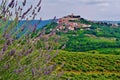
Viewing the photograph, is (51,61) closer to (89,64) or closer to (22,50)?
(89,64)

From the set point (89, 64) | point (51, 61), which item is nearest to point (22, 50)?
point (51, 61)

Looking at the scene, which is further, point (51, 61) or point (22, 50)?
point (51, 61)

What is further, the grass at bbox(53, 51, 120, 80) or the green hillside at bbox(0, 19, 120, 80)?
the grass at bbox(53, 51, 120, 80)

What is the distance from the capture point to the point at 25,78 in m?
4.34

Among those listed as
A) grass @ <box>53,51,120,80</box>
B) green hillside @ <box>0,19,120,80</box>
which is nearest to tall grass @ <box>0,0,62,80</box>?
green hillside @ <box>0,19,120,80</box>

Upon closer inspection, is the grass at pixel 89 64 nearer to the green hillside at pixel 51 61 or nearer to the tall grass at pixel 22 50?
the green hillside at pixel 51 61

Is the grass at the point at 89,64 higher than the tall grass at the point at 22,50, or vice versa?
the tall grass at the point at 22,50

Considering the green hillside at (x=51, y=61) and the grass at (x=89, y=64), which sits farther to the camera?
the grass at (x=89, y=64)

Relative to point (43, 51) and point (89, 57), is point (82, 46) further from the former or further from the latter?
point (43, 51)

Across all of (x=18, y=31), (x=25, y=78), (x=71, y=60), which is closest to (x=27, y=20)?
(x=18, y=31)

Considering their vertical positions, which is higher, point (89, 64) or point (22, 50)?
point (22, 50)

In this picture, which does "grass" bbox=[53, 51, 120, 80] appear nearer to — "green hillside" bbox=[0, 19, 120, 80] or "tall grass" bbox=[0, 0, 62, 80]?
"green hillside" bbox=[0, 19, 120, 80]

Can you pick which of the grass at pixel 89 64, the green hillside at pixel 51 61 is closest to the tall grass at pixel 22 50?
the green hillside at pixel 51 61

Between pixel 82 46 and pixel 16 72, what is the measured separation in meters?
94.1
